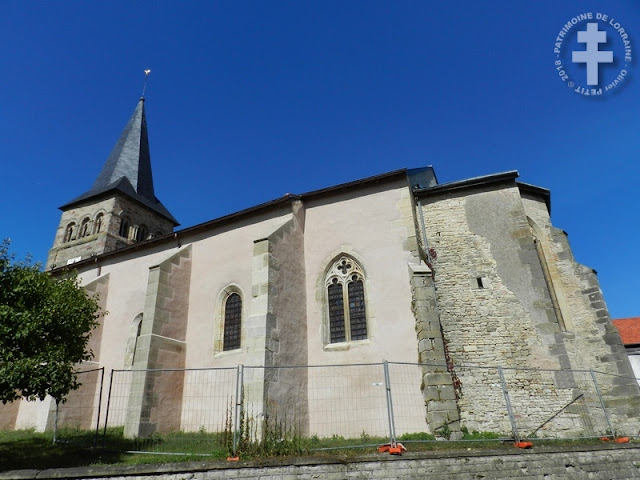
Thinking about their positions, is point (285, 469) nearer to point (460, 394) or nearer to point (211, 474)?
point (211, 474)

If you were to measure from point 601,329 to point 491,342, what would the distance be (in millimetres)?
3040

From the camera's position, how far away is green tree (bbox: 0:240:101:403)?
7.00 meters

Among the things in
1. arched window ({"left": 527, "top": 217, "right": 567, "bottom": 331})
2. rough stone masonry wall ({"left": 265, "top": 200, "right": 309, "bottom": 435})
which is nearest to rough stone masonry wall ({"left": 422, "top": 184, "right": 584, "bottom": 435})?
arched window ({"left": 527, "top": 217, "right": 567, "bottom": 331})

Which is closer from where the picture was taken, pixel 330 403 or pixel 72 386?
pixel 72 386

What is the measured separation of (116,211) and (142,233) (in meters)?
2.76

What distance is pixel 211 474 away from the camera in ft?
19.3

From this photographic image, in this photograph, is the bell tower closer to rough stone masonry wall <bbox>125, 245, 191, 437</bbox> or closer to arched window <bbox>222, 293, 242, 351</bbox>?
rough stone masonry wall <bbox>125, 245, 191, 437</bbox>

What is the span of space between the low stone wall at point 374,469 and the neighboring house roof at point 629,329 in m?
19.5

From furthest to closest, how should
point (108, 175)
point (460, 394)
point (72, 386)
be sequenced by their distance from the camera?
point (108, 175) < point (460, 394) < point (72, 386)

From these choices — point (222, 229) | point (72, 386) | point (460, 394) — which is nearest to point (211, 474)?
point (72, 386)

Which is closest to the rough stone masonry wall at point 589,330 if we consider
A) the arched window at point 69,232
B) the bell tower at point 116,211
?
the bell tower at point 116,211

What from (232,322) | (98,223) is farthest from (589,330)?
(98,223)

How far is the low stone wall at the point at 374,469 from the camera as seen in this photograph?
232 inches

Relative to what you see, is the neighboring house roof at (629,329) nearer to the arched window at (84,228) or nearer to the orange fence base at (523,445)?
the orange fence base at (523,445)
